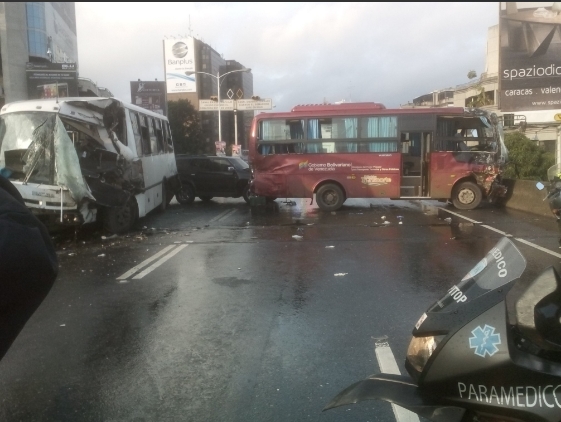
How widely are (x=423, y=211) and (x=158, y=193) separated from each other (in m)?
8.05

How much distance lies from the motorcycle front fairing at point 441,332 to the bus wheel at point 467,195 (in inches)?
592

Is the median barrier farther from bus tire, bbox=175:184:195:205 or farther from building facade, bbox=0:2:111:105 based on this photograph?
building facade, bbox=0:2:111:105

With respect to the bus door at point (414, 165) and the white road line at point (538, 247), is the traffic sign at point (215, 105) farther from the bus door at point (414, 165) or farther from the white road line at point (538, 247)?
the white road line at point (538, 247)

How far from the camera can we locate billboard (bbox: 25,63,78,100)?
50312 mm

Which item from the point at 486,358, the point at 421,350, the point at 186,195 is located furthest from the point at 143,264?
the point at 186,195

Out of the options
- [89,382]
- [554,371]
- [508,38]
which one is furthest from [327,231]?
[508,38]

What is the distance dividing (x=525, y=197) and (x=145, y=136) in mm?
11103

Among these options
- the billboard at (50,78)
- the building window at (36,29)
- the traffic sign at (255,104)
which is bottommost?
the traffic sign at (255,104)

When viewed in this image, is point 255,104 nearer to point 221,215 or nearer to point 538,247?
point 221,215

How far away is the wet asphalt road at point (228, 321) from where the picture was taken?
4.20 m

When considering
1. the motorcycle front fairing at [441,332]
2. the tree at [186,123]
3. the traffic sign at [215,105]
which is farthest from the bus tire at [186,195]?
the tree at [186,123]

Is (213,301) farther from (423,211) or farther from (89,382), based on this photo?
(423,211)

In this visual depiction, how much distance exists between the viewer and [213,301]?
705 centimetres

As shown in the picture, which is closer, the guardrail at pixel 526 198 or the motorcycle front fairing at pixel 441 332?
the motorcycle front fairing at pixel 441 332
